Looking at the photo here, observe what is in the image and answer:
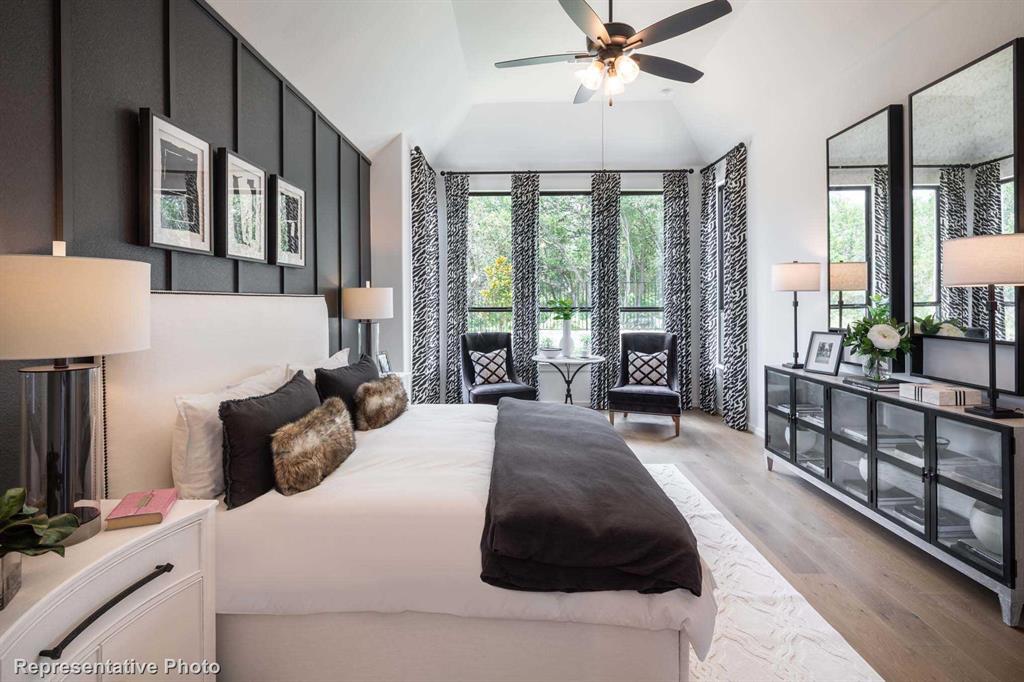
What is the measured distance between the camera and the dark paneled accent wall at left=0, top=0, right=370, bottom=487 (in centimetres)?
139

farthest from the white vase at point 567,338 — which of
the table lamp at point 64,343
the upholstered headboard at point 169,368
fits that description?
the table lamp at point 64,343

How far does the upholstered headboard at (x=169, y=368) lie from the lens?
1.70m

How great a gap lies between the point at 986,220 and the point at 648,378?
320 cm

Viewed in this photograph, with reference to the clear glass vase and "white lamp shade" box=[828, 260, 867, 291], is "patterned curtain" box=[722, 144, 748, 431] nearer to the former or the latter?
"white lamp shade" box=[828, 260, 867, 291]

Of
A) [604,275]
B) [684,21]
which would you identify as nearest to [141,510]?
[684,21]

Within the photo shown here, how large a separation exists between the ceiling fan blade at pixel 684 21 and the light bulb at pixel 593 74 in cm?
20

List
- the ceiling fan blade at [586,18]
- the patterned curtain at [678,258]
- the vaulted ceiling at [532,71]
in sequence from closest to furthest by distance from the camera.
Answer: the ceiling fan blade at [586,18] → the vaulted ceiling at [532,71] → the patterned curtain at [678,258]

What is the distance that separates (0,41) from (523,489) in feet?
6.47

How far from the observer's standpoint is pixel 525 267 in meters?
6.14

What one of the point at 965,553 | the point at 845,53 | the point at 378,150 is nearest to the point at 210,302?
the point at 378,150

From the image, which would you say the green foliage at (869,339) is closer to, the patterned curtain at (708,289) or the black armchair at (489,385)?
the patterned curtain at (708,289)

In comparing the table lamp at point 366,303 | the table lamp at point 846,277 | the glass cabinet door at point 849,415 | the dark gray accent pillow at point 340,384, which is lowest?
the glass cabinet door at point 849,415

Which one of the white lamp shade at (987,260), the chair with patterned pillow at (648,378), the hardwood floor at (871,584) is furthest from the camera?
the chair with patterned pillow at (648,378)

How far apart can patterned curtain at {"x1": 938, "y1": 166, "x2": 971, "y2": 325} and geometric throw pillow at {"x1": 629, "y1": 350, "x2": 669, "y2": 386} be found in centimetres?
269
